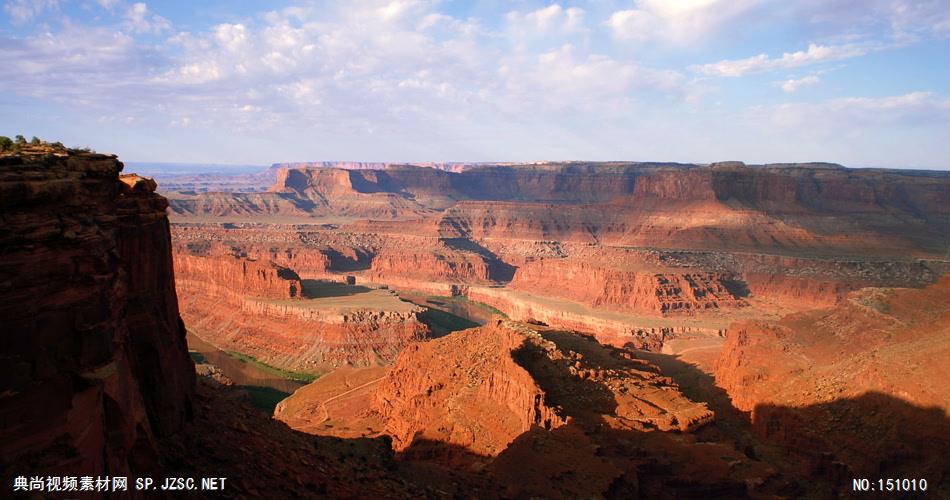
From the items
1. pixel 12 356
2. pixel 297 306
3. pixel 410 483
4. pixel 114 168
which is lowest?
pixel 297 306

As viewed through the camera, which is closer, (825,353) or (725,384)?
(825,353)

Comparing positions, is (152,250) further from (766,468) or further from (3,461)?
(766,468)

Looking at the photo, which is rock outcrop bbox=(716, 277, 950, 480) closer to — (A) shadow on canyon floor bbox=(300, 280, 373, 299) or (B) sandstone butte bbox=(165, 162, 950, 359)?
(B) sandstone butte bbox=(165, 162, 950, 359)

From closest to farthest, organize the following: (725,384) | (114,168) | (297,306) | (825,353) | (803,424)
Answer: (114,168), (803,424), (825,353), (725,384), (297,306)

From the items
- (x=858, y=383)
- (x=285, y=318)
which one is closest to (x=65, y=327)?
(x=858, y=383)

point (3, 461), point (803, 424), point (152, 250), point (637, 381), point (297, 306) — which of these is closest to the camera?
point (3, 461)

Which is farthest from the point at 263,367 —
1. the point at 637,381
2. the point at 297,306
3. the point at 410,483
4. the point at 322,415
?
the point at 410,483

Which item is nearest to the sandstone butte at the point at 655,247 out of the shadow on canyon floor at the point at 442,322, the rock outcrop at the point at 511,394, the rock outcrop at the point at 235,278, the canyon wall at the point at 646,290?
the canyon wall at the point at 646,290

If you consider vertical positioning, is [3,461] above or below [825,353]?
above
